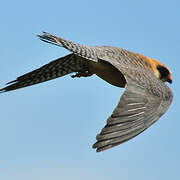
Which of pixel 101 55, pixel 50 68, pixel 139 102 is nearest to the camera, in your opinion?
pixel 139 102

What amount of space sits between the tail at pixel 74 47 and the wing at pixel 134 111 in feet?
2.39

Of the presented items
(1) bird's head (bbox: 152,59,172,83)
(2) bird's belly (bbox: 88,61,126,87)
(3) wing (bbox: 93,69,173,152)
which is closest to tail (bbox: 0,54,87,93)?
(2) bird's belly (bbox: 88,61,126,87)

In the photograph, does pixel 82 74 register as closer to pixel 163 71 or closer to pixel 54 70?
pixel 54 70

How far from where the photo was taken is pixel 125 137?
5.69 m

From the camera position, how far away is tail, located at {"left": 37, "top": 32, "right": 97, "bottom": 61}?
6.85 meters

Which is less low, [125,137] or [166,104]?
[166,104]

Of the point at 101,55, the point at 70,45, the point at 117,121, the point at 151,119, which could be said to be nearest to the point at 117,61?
the point at 101,55

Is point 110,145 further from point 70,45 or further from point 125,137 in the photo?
point 70,45

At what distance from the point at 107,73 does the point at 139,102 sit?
1407mm

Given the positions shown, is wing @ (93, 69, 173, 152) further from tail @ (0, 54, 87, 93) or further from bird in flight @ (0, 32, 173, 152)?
tail @ (0, 54, 87, 93)

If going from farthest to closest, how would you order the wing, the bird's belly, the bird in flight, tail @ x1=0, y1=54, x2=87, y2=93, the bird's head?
the bird's head
tail @ x1=0, y1=54, x2=87, y2=93
the bird's belly
the bird in flight
the wing

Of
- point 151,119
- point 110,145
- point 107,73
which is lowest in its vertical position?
point 110,145

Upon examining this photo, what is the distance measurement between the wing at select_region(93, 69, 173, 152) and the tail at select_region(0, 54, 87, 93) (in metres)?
1.21

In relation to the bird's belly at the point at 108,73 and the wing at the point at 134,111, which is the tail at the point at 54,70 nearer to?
the bird's belly at the point at 108,73
